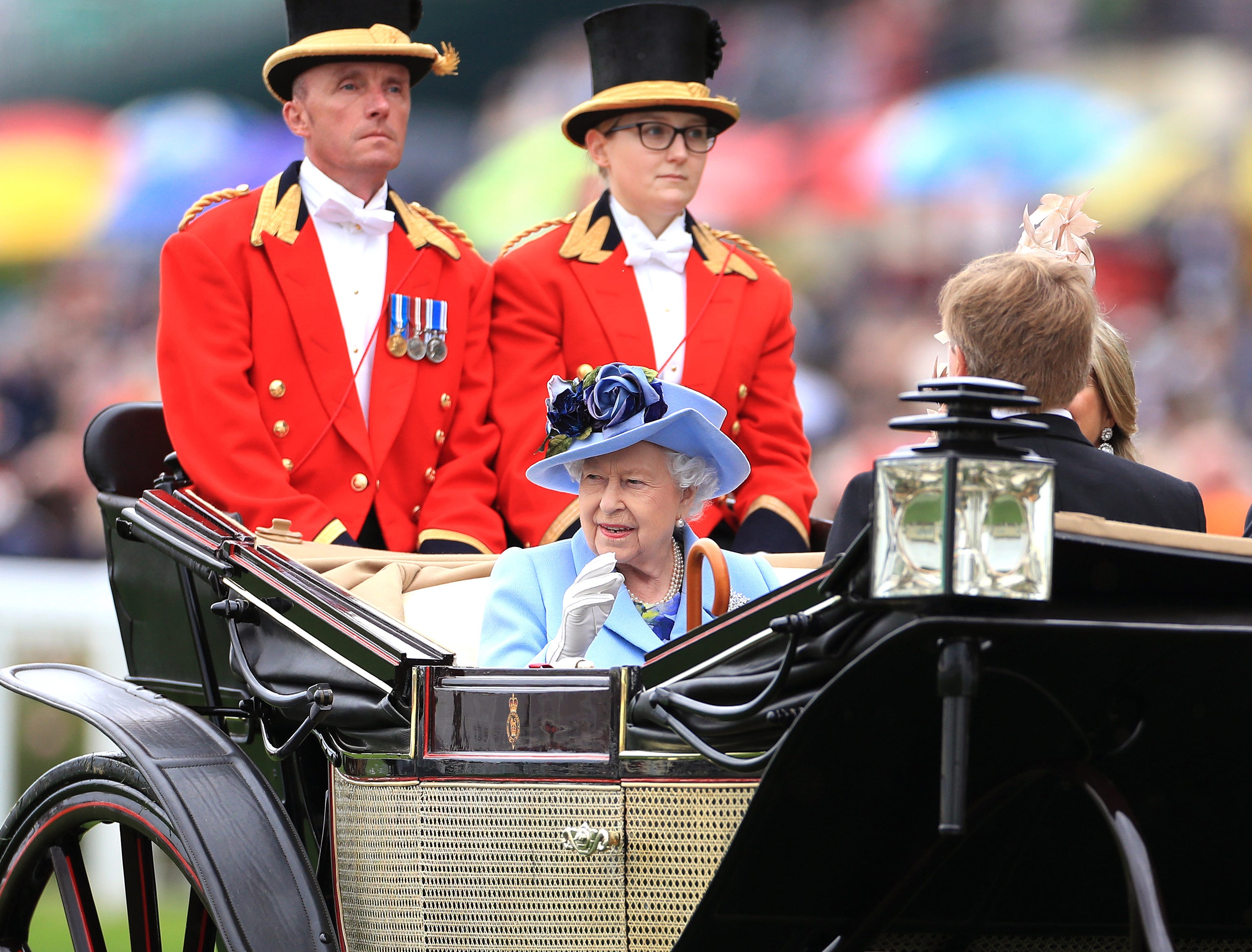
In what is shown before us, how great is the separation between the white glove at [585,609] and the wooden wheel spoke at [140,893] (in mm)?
797

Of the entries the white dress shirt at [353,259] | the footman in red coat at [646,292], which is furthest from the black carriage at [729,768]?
the footman in red coat at [646,292]

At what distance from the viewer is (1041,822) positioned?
192cm

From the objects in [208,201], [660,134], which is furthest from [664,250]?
[208,201]

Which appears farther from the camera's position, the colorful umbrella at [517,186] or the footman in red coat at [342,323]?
the colorful umbrella at [517,186]

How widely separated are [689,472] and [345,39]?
4.52 ft

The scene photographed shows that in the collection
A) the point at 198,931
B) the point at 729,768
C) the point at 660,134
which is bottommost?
the point at 198,931

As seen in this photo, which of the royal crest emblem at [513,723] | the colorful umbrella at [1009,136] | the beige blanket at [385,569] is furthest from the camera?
the colorful umbrella at [1009,136]

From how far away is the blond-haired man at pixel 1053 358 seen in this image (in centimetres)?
216

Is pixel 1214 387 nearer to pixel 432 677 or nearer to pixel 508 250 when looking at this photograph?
pixel 508 250

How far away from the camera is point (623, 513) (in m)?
2.60

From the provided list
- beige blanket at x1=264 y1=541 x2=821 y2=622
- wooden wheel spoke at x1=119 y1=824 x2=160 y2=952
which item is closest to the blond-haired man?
beige blanket at x1=264 y1=541 x2=821 y2=622

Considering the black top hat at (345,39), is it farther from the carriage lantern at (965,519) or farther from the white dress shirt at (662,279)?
the carriage lantern at (965,519)

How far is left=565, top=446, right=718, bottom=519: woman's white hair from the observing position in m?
2.66

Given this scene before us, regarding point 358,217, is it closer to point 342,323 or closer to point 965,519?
point 342,323
